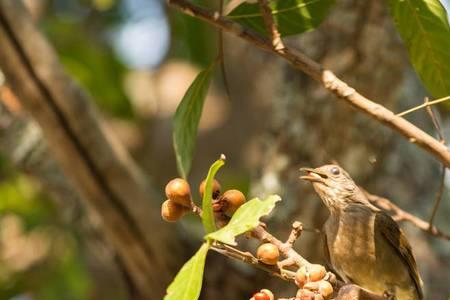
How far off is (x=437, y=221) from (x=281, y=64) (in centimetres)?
141

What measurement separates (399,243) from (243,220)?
1.30 metres

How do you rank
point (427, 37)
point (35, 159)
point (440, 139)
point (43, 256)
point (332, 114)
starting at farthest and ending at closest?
point (43, 256), point (35, 159), point (332, 114), point (427, 37), point (440, 139)

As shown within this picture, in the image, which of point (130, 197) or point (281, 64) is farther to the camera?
point (281, 64)

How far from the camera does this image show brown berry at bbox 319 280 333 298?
1616mm

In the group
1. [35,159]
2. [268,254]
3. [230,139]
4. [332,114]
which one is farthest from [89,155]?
[230,139]

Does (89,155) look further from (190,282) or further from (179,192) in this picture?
(190,282)

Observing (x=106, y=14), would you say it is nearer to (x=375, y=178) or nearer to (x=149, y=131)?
(x=149, y=131)

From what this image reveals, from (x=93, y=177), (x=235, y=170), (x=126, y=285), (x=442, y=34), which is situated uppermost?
(x=442, y=34)

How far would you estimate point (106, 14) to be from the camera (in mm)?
7168

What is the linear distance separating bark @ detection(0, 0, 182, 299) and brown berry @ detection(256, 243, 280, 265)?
2153mm

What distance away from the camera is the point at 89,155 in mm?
3842

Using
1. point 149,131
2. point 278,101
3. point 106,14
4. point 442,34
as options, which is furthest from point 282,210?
point 106,14

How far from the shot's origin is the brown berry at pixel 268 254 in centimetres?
167

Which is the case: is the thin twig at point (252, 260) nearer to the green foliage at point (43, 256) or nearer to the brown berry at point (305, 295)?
the brown berry at point (305, 295)
